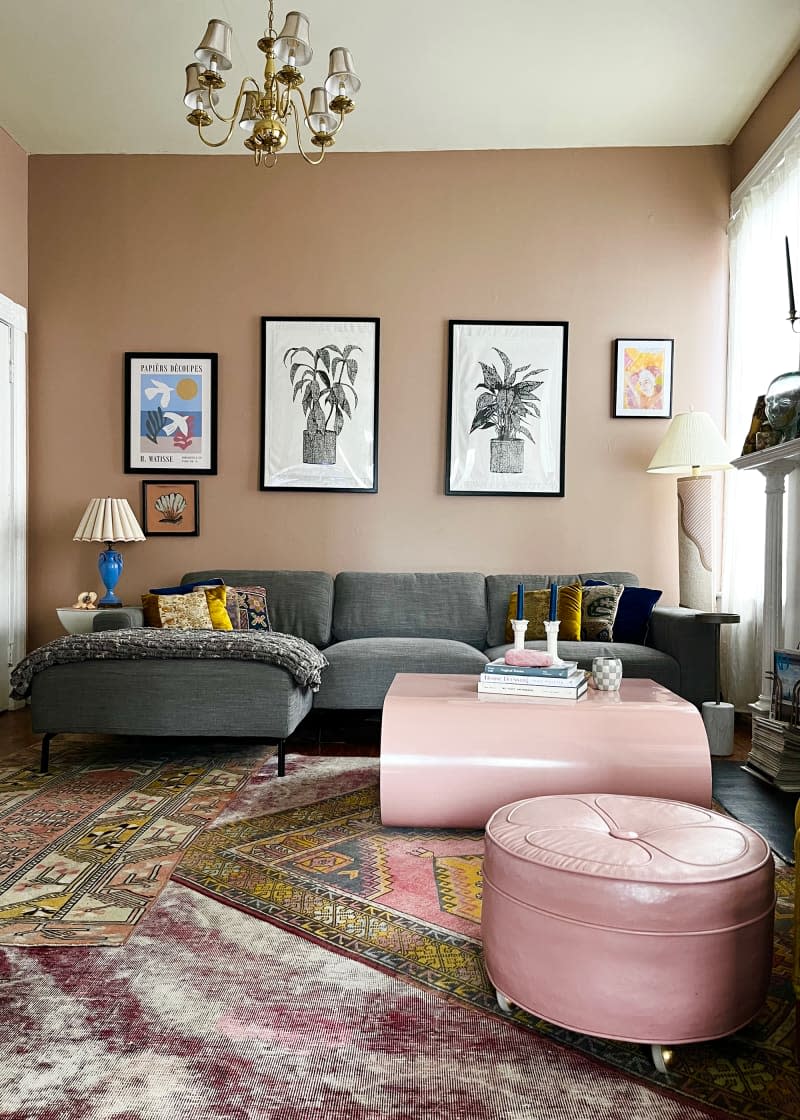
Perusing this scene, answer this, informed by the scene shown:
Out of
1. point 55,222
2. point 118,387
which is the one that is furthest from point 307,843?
point 55,222

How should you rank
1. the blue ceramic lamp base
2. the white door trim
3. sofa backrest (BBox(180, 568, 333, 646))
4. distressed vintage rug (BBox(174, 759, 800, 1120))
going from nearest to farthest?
distressed vintage rug (BBox(174, 759, 800, 1120)) → sofa backrest (BBox(180, 568, 333, 646)) → the blue ceramic lamp base → the white door trim

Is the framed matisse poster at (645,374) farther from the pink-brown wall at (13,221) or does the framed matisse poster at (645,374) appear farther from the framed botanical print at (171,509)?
the pink-brown wall at (13,221)

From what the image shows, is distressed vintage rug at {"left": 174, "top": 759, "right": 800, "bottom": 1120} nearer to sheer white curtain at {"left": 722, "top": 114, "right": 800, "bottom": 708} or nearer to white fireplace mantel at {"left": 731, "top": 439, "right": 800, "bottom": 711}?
white fireplace mantel at {"left": 731, "top": 439, "right": 800, "bottom": 711}

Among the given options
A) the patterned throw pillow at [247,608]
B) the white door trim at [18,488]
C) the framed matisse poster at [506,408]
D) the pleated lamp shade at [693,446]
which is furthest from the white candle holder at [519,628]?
the white door trim at [18,488]

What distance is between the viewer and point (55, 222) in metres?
5.00

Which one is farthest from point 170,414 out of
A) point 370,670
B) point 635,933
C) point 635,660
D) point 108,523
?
point 635,933

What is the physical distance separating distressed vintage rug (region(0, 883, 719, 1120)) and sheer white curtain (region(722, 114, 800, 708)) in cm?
329

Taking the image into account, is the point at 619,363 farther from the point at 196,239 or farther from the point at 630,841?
the point at 630,841

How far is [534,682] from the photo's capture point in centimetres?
280

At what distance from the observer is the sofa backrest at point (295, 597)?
4527 millimetres

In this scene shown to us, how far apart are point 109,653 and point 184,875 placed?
47.4 inches

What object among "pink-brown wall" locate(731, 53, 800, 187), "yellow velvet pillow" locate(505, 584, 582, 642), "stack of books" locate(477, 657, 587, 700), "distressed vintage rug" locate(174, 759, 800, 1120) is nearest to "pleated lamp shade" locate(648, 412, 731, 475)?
"yellow velvet pillow" locate(505, 584, 582, 642)

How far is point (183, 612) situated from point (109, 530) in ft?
2.89

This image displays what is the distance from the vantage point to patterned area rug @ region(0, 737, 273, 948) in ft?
6.64
